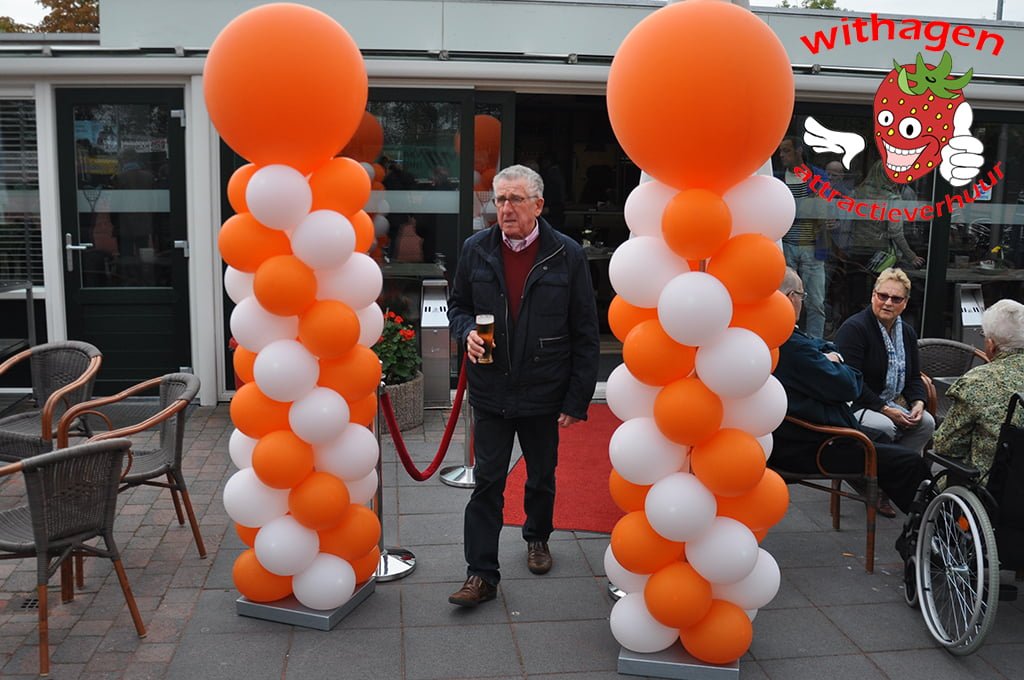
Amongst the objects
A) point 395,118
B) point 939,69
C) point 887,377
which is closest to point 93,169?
point 395,118

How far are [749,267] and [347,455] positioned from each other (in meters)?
1.76

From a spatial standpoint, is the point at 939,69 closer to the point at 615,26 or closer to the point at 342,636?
the point at 615,26

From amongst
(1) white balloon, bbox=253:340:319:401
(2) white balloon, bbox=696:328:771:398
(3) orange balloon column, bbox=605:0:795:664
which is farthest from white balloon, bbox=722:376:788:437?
(1) white balloon, bbox=253:340:319:401

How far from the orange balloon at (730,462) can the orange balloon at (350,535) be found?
145 centimetres

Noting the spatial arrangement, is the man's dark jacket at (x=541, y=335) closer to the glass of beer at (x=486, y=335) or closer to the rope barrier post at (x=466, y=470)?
the glass of beer at (x=486, y=335)

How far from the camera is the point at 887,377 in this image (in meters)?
5.23

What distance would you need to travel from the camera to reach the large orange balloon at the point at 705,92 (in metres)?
3.11

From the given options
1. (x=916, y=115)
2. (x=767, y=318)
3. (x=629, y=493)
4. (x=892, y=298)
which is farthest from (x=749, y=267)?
(x=916, y=115)

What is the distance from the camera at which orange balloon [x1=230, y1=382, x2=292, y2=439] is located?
3.73 m

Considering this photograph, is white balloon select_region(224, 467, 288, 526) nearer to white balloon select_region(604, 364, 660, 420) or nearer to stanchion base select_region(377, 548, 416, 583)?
stanchion base select_region(377, 548, 416, 583)

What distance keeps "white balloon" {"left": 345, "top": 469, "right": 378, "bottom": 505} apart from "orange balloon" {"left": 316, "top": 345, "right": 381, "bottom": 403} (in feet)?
1.25

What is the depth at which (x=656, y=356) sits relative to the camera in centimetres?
330

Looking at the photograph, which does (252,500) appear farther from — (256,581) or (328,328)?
(328,328)

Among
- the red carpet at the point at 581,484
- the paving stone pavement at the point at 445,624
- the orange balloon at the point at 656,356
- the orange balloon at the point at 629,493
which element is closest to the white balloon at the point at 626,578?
the orange balloon at the point at 629,493
